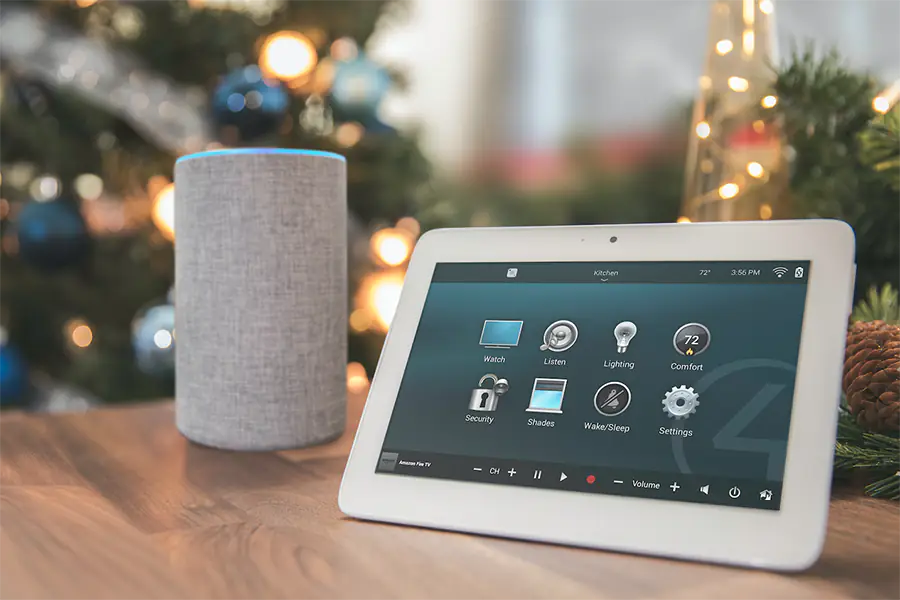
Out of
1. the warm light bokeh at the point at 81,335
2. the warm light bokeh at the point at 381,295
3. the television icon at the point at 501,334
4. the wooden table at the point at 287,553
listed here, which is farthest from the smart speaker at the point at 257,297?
the warm light bokeh at the point at 81,335

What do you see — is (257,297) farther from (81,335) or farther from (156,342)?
(81,335)

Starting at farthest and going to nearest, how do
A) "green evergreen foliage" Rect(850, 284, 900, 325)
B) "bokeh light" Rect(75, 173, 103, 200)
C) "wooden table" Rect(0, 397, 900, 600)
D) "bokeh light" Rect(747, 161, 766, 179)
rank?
"bokeh light" Rect(75, 173, 103, 200) < "bokeh light" Rect(747, 161, 766, 179) < "green evergreen foliage" Rect(850, 284, 900, 325) < "wooden table" Rect(0, 397, 900, 600)

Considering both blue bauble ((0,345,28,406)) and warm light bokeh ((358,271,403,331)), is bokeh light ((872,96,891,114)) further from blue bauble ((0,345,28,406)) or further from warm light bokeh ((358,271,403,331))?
blue bauble ((0,345,28,406))

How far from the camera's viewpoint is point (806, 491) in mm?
338

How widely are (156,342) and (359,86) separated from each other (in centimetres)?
57

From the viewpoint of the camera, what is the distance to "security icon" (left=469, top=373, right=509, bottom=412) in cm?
43

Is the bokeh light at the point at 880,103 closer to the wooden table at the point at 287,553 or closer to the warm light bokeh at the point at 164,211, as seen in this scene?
the wooden table at the point at 287,553

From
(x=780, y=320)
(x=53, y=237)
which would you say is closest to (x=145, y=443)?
(x=780, y=320)

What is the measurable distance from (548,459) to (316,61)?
4.01ft

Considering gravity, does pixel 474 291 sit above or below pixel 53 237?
above

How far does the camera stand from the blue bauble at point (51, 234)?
4.32 feet

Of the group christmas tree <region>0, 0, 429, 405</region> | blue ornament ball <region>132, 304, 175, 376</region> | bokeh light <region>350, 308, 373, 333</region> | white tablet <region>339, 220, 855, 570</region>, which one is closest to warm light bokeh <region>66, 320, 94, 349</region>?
christmas tree <region>0, 0, 429, 405</region>

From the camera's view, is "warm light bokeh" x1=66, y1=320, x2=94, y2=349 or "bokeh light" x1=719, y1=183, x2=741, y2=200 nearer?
"bokeh light" x1=719, y1=183, x2=741, y2=200

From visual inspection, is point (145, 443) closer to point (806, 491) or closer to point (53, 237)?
point (806, 491)
